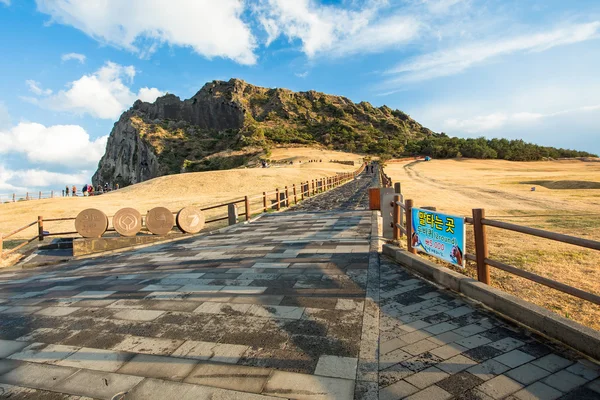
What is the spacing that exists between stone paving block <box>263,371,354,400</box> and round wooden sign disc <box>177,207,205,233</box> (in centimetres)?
1018

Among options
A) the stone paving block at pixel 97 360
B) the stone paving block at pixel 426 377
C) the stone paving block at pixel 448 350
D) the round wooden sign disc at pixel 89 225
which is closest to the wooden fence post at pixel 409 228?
the stone paving block at pixel 448 350

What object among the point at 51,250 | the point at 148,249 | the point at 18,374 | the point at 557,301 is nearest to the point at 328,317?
the point at 18,374

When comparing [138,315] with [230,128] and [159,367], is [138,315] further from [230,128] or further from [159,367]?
[230,128]

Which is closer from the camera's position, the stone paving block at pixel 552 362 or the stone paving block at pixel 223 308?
the stone paving block at pixel 552 362

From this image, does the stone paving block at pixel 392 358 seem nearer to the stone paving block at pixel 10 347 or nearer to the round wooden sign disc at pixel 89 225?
the stone paving block at pixel 10 347

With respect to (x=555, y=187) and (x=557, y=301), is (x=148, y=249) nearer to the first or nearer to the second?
(x=557, y=301)

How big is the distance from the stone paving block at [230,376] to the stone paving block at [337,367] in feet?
1.62

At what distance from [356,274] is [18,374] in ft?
15.1

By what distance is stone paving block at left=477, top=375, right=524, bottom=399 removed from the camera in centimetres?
257

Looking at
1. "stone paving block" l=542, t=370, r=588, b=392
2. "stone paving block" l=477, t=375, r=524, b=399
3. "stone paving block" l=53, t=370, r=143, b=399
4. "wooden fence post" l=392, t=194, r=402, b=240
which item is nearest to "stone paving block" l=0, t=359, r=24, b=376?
"stone paving block" l=53, t=370, r=143, b=399

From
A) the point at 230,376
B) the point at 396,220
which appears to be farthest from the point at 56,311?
the point at 396,220

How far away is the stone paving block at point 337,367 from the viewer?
2957 millimetres

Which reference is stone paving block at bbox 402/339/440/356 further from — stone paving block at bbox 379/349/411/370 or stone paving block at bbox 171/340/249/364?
stone paving block at bbox 171/340/249/364

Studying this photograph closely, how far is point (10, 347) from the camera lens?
3.96m
